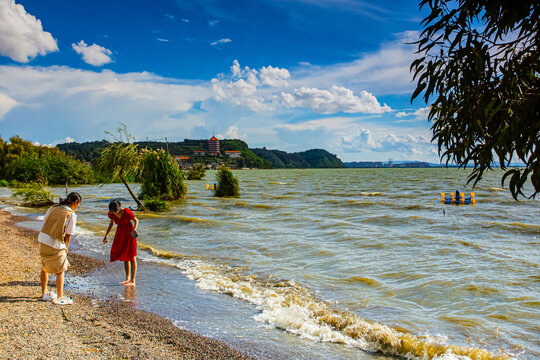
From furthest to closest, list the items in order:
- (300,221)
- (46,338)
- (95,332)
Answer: (300,221) < (95,332) < (46,338)

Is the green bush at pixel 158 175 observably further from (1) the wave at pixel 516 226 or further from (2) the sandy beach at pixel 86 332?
(1) the wave at pixel 516 226

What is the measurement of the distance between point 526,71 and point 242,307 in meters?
6.73

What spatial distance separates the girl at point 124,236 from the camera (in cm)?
872

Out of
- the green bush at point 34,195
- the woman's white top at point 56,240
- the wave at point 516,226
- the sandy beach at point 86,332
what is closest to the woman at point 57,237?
the woman's white top at point 56,240

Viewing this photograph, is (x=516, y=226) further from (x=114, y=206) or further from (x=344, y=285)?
(x=114, y=206)

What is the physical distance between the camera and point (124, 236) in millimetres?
8930

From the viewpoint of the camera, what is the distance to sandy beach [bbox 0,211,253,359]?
5.01 m

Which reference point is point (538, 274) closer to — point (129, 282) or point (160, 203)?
point (129, 282)

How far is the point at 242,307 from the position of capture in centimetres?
799

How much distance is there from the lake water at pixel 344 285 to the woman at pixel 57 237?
1317 mm

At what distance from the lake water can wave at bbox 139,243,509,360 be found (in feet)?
0.09

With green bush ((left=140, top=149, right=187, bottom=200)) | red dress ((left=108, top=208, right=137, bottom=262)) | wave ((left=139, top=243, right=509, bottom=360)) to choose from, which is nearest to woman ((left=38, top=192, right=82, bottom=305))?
red dress ((left=108, top=208, right=137, bottom=262))

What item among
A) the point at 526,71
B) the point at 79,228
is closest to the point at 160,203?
the point at 79,228

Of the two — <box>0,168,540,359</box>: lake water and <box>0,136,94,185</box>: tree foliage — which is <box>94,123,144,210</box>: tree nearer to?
<box>0,168,540,359</box>: lake water
